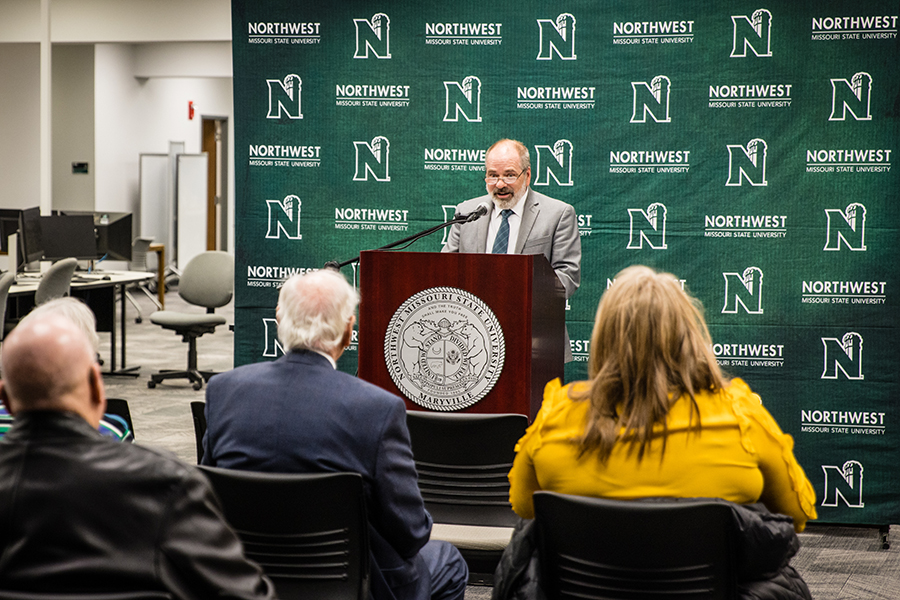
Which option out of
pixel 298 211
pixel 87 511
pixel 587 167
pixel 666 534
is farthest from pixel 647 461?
pixel 298 211

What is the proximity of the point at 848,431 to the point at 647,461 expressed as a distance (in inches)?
117

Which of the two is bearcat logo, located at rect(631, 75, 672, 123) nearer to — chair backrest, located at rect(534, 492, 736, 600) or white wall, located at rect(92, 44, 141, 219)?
chair backrest, located at rect(534, 492, 736, 600)

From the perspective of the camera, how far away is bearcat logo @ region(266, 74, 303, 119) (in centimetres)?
481

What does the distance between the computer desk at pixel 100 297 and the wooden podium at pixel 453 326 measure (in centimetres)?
515

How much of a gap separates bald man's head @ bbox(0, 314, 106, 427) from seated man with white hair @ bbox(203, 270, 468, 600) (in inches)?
24.9

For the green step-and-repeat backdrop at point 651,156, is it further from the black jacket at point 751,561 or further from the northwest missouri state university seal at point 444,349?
the black jacket at point 751,561

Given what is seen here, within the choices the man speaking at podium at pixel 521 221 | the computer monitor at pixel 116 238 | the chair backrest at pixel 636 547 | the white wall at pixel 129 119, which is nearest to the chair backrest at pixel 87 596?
the chair backrest at pixel 636 547

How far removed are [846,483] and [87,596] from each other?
12.7 feet

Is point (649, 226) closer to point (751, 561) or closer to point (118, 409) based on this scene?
point (118, 409)

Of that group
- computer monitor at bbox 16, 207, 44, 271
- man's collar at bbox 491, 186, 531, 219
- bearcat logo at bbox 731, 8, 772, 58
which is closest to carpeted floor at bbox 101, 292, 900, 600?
computer monitor at bbox 16, 207, 44, 271

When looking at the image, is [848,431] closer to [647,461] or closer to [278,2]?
[647,461]

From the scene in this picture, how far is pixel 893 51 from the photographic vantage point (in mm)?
4172

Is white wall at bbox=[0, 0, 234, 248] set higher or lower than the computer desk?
higher

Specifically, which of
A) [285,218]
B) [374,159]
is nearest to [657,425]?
[374,159]
